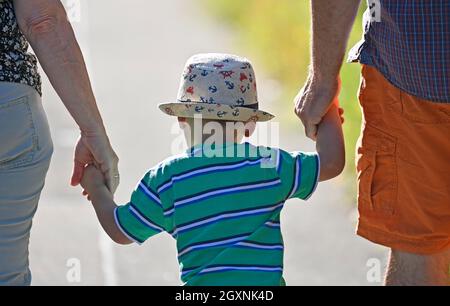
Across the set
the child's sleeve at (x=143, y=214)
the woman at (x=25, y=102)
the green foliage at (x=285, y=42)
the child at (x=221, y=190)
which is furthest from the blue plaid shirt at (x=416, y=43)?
the green foliage at (x=285, y=42)

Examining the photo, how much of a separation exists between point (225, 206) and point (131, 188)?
13.0 feet

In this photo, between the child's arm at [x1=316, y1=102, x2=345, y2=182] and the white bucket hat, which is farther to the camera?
the child's arm at [x1=316, y1=102, x2=345, y2=182]

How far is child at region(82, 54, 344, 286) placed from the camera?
4.28 metres

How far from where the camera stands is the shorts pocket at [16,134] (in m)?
4.31

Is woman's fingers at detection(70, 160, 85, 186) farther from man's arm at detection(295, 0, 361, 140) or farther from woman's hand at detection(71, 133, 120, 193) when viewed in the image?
man's arm at detection(295, 0, 361, 140)

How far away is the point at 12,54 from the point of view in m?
4.40

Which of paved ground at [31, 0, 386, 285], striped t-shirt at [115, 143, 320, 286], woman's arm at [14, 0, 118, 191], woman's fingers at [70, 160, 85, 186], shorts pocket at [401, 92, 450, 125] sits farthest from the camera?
paved ground at [31, 0, 386, 285]

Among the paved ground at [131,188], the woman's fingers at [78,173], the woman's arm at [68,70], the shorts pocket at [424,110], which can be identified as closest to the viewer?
the woman's arm at [68,70]

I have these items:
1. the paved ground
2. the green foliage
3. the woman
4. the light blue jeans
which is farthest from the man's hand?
the green foliage

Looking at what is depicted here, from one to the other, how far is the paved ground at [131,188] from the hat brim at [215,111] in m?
2.44

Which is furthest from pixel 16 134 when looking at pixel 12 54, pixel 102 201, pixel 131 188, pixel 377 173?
pixel 131 188

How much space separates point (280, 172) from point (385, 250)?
2.93m

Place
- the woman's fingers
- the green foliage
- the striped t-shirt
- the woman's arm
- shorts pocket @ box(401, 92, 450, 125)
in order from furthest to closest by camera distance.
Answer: the green foliage, the woman's fingers, shorts pocket @ box(401, 92, 450, 125), the woman's arm, the striped t-shirt

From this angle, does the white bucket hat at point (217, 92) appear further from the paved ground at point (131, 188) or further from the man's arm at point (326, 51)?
the paved ground at point (131, 188)
